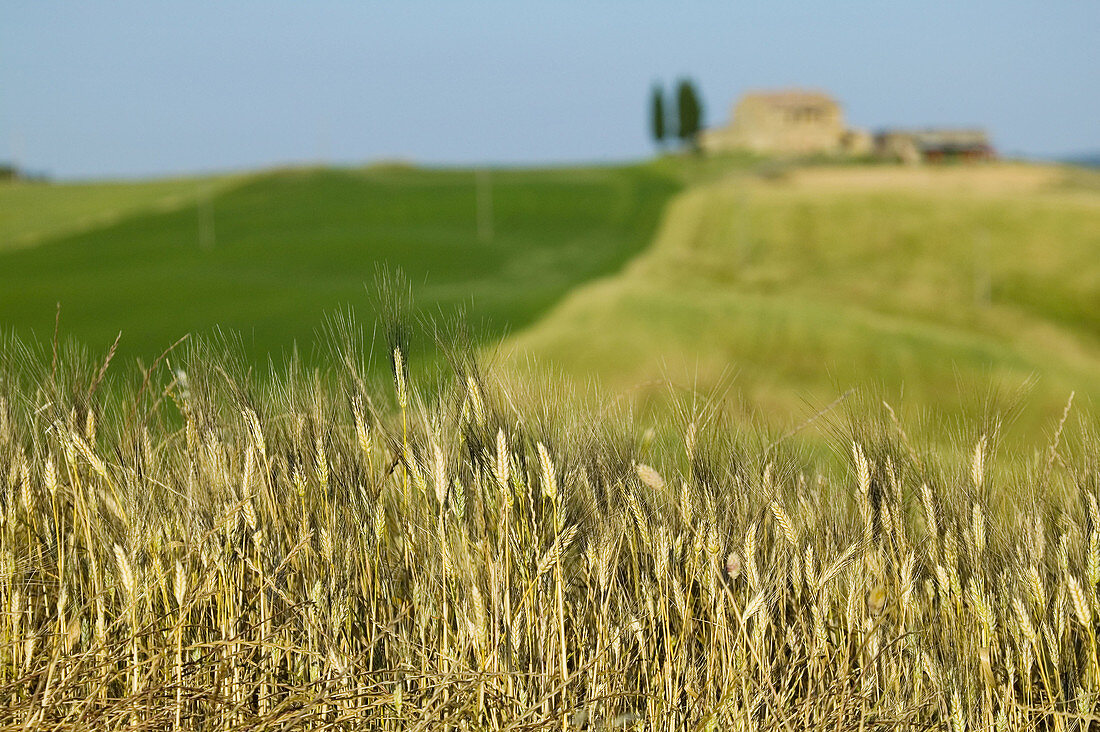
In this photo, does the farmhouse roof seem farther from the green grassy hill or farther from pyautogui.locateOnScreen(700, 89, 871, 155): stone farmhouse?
the green grassy hill

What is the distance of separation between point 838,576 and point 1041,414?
1421 cm

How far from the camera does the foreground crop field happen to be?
3.07 metres

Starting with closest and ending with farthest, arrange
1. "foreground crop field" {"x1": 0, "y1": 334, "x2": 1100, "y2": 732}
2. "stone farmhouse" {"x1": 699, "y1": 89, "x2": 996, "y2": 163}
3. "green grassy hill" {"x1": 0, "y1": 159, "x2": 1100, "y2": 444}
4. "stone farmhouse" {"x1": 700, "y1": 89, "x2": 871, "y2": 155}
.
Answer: "foreground crop field" {"x1": 0, "y1": 334, "x2": 1100, "y2": 732} < "green grassy hill" {"x1": 0, "y1": 159, "x2": 1100, "y2": 444} < "stone farmhouse" {"x1": 699, "y1": 89, "x2": 996, "y2": 163} < "stone farmhouse" {"x1": 700, "y1": 89, "x2": 871, "y2": 155}

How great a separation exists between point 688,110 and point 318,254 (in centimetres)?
5749

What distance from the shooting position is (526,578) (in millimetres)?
3078

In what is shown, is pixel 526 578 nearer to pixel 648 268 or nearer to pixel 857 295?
pixel 857 295

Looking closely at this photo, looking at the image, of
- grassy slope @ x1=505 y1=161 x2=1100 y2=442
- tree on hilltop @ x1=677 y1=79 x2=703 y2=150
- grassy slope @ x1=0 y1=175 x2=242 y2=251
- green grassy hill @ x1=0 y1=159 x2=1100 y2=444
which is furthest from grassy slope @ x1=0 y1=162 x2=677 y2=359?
tree on hilltop @ x1=677 y1=79 x2=703 y2=150

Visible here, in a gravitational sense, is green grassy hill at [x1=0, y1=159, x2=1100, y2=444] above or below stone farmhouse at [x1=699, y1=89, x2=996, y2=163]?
below

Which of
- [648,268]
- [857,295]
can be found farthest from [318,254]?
[857,295]

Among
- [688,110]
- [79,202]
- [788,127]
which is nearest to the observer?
[79,202]

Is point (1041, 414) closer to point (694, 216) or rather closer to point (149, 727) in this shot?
point (149, 727)

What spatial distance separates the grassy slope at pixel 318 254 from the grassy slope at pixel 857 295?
1.88 metres

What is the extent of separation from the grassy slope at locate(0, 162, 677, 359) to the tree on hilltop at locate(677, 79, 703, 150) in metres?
34.9

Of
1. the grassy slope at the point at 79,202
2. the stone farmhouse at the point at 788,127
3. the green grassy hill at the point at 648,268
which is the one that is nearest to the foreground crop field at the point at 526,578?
the green grassy hill at the point at 648,268
